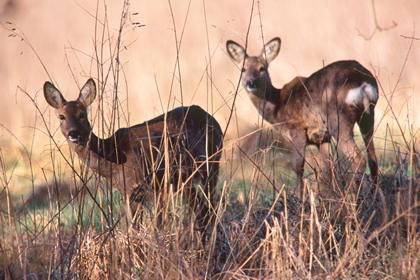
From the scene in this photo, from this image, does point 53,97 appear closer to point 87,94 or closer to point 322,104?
point 87,94

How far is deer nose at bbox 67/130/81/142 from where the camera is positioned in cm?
479

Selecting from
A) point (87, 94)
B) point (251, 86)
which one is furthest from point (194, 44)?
point (87, 94)

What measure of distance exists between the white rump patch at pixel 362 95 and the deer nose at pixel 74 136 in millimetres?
2666

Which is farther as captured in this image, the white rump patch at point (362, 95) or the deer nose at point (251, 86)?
the deer nose at point (251, 86)

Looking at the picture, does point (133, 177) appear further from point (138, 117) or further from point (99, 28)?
point (99, 28)

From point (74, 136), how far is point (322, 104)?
8.65 ft

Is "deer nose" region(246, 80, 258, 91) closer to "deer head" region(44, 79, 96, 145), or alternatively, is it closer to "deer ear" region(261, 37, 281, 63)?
"deer ear" region(261, 37, 281, 63)

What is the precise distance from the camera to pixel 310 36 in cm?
968

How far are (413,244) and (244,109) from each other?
6.28 meters

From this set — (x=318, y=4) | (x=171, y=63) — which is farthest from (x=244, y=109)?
(x=318, y=4)

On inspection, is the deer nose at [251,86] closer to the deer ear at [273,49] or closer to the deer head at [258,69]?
the deer head at [258,69]

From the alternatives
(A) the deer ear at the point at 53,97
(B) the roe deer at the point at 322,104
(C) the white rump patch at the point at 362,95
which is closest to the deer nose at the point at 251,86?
(B) the roe deer at the point at 322,104

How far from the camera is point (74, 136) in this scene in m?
4.82

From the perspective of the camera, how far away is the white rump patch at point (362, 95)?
6.04 m
